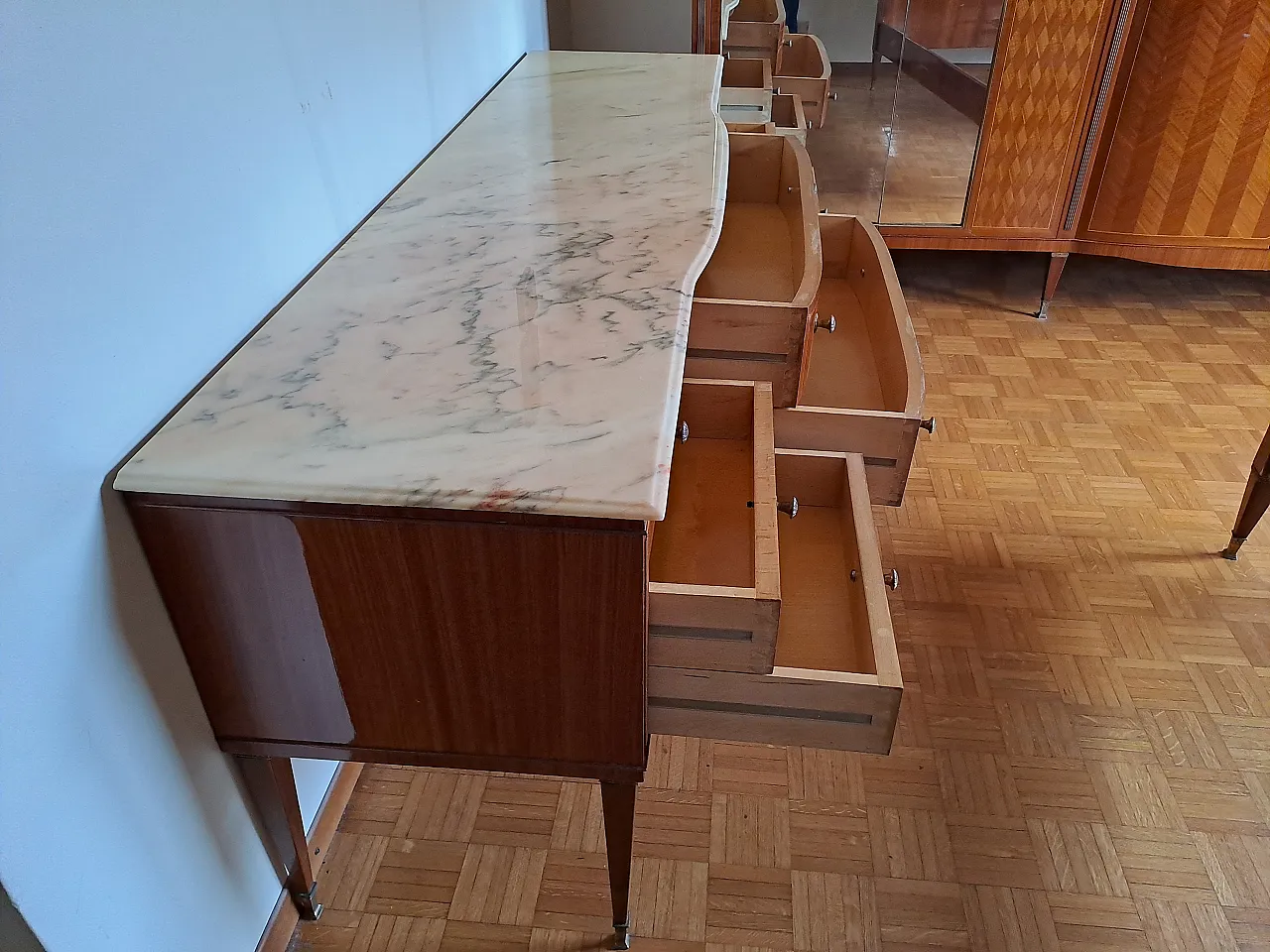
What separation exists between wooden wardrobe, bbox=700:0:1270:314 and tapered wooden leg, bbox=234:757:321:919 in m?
2.45

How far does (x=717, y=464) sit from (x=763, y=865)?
0.59 metres

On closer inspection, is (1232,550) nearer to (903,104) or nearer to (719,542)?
(719,542)

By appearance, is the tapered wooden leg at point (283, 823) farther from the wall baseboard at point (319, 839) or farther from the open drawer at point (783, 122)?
the open drawer at point (783, 122)

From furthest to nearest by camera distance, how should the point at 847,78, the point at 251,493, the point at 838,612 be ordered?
the point at 847,78 < the point at 838,612 < the point at 251,493

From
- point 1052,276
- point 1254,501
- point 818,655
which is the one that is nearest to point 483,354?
point 818,655

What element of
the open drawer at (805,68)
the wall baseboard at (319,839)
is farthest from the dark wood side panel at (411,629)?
the open drawer at (805,68)

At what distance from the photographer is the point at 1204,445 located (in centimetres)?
225

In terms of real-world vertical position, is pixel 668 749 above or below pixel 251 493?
below

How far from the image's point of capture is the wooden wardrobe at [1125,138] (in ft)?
8.04

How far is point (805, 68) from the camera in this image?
2627 millimetres

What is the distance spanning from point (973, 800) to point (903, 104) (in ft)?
6.83

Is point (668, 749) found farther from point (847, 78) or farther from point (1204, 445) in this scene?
point (847, 78)

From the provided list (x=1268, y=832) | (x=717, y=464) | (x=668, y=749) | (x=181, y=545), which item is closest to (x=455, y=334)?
(x=181, y=545)

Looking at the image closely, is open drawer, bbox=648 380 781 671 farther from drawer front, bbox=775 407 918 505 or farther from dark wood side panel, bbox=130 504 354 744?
dark wood side panel, bbox=130 504 354 744
